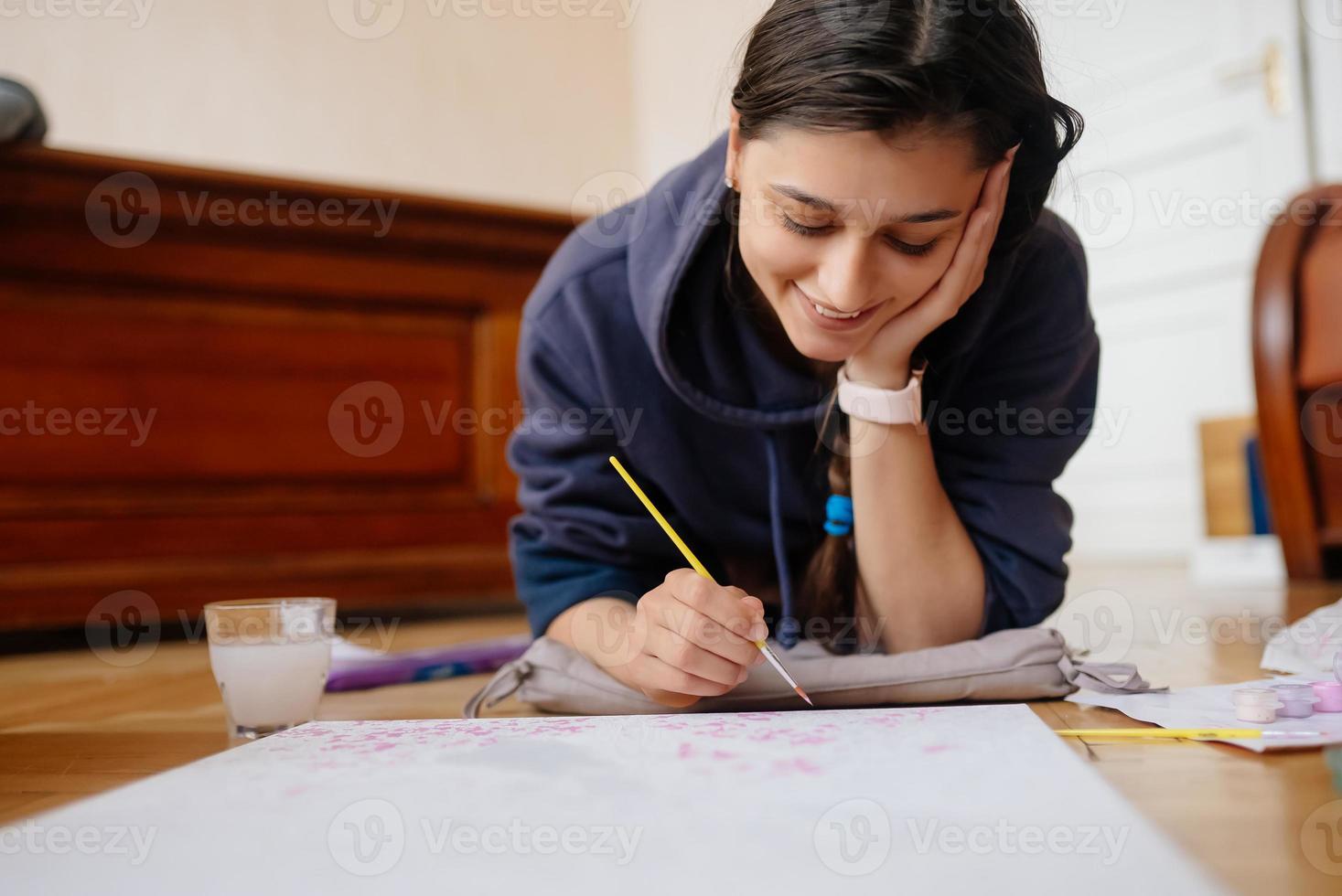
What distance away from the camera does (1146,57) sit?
313 cm

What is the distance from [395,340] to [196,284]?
348mm

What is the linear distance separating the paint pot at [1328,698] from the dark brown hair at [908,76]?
44cm

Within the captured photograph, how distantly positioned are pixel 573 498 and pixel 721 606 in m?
0.35

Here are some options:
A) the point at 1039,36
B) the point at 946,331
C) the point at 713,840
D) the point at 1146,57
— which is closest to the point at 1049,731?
the point at 713,840

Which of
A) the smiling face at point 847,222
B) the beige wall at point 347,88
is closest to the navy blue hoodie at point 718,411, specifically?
the smiling face at point 847,222

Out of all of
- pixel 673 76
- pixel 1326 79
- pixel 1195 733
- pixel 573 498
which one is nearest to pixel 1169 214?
pixel 1326 79

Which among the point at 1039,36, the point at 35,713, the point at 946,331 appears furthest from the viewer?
the point at 35,713

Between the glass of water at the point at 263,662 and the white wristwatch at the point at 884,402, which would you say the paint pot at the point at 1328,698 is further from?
the glass of water at the point at 263,662

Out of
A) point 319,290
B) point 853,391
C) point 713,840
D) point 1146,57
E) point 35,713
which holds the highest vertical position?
point 1146,57

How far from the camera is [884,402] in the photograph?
910 millimetres

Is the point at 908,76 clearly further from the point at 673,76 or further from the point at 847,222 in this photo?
the point at 673,76

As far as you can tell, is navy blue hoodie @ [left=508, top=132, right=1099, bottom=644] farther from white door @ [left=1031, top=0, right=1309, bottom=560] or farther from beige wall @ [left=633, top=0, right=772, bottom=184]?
beige wall @ [left=633, top=0, right=772, bottom=184]

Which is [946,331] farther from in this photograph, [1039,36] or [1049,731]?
[1049,731]

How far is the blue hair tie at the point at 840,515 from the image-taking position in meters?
0.98
